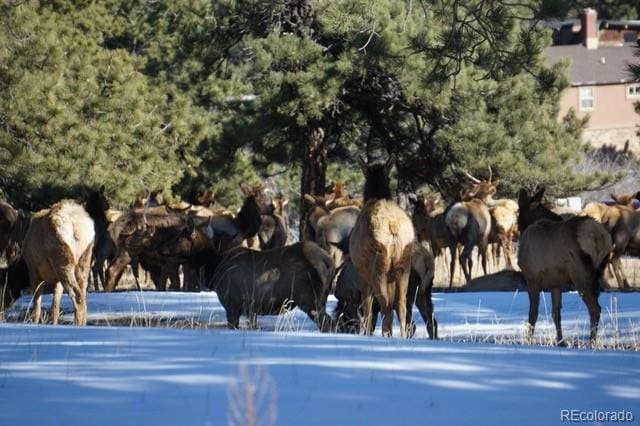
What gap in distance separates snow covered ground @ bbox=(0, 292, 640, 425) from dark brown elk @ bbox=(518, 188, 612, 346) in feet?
15.4

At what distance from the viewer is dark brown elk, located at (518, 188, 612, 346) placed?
42.7 ft

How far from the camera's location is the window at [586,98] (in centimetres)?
6744

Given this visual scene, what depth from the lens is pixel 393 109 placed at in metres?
27.2

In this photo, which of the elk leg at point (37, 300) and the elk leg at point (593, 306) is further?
the elk leg at point (37, 300)

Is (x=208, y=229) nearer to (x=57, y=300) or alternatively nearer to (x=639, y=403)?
(x=57, y=300)

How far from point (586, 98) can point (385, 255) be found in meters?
58.8

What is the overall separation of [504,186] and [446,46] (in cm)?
1601

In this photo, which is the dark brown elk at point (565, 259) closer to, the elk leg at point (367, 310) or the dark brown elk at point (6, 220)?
the elk leg at point (367, 310)

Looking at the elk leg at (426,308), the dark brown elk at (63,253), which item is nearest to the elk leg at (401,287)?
the elk leg at (426,308)

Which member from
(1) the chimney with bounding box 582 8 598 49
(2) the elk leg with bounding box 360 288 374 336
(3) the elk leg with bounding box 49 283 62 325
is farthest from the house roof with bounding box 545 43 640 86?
(2) the elk leg with bounding box 360 288 374 336

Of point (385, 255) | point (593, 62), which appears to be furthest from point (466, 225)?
point (593, 62)

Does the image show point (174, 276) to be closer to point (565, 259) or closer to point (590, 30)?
point (565, 259)

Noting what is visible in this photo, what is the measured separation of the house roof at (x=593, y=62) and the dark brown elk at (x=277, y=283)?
5462cm

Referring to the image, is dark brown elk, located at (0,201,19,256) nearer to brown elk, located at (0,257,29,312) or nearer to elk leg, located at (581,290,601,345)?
brown elk, located at (0,257,29,312)
